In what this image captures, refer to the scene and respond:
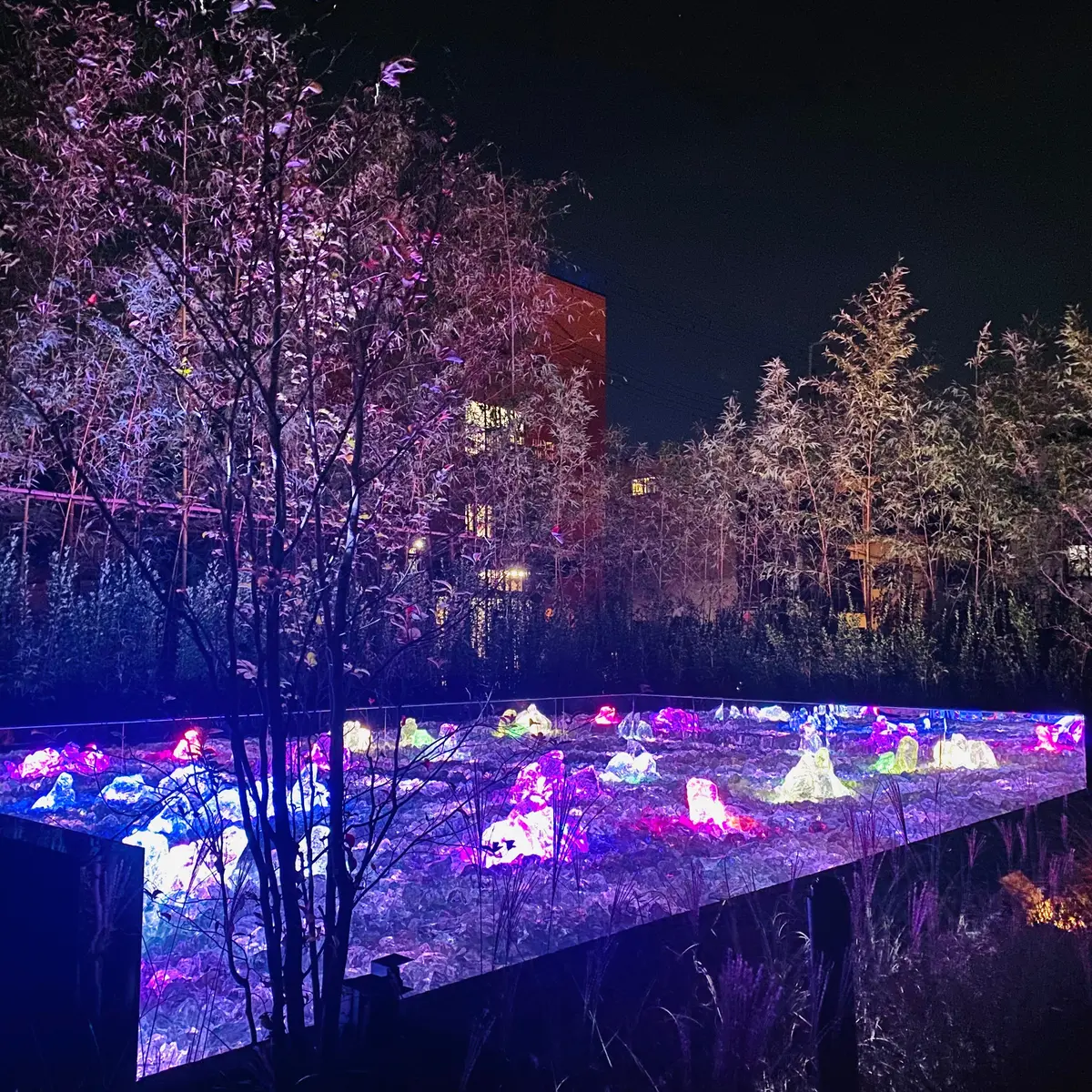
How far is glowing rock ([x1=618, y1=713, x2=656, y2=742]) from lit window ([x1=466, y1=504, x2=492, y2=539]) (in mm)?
1693

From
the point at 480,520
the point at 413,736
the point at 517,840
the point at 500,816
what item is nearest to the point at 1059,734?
the point at 500,816

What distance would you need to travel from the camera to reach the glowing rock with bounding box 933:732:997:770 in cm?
518

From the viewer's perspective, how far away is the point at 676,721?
6.98m

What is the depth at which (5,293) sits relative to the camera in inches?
218

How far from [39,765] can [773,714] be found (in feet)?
16.4

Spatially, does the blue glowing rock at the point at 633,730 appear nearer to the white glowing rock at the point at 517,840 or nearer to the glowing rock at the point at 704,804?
the glowing rock at the point at 704,804

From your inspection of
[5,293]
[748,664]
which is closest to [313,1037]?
[5,293]

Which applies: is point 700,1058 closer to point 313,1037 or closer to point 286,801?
Answer: point 313,1037

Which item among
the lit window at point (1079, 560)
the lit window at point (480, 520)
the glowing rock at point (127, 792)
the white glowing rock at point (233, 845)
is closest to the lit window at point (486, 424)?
the lit window at point (480, 520)

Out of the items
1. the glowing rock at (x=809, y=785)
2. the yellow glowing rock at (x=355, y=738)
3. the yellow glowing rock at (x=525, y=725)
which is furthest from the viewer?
the yellow glowing rock at (x=525, y=725)

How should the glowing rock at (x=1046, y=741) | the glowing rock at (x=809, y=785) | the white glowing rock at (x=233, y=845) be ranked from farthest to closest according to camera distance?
the glowing rock at (x=1046, y=741), the glowing rock at (x=809, y=785), the white glowing rock at (x=233, y=845)

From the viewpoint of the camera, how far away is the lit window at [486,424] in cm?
672

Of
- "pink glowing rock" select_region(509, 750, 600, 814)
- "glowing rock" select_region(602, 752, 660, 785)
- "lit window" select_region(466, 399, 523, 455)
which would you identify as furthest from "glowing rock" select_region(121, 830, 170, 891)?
"lit window" select_region(466, 399, 523, 455)

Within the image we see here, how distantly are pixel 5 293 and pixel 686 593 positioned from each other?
9623 mm
